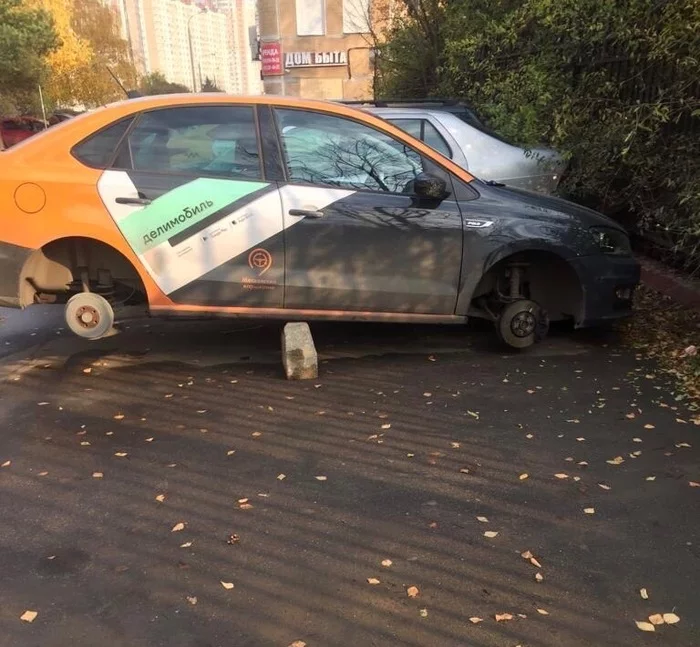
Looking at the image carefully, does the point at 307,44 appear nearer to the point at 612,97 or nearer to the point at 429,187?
the point at 612,97

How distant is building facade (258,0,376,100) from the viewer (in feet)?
144

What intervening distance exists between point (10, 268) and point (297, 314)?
1945 millimetres

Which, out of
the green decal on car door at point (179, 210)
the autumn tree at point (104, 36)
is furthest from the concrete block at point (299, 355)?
the autumn tree at point (104, 36)

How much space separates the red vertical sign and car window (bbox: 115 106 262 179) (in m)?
42.3

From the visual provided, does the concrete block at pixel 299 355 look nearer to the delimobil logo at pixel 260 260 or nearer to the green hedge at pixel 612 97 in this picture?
the delimobil logo at pixel 260 260

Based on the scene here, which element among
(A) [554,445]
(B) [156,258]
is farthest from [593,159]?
(B) [156,258]

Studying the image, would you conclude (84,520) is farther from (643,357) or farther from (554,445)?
(643,357)

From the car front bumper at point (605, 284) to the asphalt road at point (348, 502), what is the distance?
32 cm

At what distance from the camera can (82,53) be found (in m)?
39.6

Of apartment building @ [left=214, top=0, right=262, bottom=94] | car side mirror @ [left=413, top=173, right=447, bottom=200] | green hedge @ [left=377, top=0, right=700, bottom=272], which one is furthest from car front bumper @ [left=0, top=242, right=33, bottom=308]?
apartment building @ [left=214, top=0, right=262, bottom=94]

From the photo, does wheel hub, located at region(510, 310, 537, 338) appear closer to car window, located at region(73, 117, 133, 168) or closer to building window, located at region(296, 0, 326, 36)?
car window, located at region(73, 117, 133, 168)

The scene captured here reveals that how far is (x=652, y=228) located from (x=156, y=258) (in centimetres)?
492

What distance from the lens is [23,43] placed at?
26.9 m

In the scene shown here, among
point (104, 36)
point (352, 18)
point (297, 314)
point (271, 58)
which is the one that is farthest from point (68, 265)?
point (104, 36)
